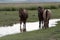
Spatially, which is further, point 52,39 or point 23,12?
point 23,12

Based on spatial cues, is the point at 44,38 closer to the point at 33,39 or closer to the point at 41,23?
the point at 33,39

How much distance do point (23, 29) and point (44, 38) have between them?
7.13 metres

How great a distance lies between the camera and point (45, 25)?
77.9 feet

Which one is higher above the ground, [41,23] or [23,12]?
[23,12]

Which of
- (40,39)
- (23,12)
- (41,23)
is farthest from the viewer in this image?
(41,23)

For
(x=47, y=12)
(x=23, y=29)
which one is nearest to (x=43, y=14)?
(x=47, y=12)

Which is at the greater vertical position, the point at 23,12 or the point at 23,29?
the point at 23,12

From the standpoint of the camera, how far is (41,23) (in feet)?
87.7

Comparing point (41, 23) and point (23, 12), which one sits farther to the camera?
point (41, 23)

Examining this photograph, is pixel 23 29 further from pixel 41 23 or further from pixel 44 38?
pixel 44 38

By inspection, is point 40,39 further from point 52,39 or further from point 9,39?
point 9,39

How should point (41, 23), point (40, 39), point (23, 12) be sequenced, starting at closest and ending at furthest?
point (40, 39), point (23, 12), point (41, 23)

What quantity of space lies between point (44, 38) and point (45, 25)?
24.1 feet

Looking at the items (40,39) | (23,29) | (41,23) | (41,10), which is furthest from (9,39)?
(41,23)
